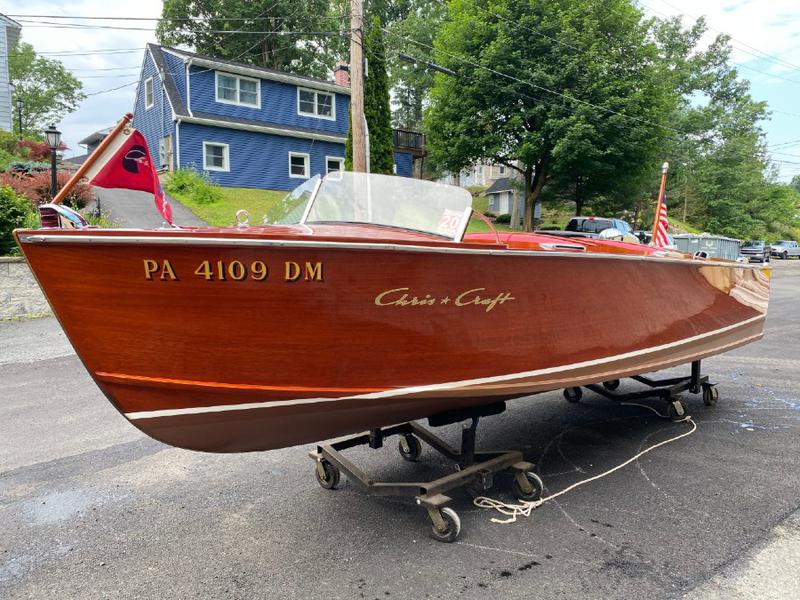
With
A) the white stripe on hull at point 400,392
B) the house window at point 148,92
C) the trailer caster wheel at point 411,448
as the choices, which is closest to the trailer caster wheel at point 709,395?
the white stripe on hull at point 400,392

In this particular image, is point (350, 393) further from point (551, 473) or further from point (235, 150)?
point (235, 150)

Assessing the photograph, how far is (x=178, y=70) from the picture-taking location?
2222 centimetres

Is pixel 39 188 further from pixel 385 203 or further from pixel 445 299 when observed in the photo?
pixel 445 299

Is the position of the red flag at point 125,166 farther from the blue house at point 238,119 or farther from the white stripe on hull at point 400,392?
the blue house at point 238,119

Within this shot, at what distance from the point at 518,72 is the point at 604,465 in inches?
783

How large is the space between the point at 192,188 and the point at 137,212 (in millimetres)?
2929

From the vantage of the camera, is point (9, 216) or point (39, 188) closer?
point (9, 216)

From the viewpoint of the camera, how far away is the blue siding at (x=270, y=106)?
22.0 m

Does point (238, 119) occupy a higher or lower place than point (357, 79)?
higher

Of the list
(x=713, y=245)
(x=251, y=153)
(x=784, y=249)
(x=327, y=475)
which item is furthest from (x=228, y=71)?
(x=784, y=249)

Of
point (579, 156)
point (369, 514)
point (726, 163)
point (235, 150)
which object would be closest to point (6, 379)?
point (369, 514)

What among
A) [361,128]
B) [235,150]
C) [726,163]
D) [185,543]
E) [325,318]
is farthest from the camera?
[726,163]

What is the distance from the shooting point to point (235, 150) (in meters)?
22.7

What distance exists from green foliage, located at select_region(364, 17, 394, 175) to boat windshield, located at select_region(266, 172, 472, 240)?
563 inches
